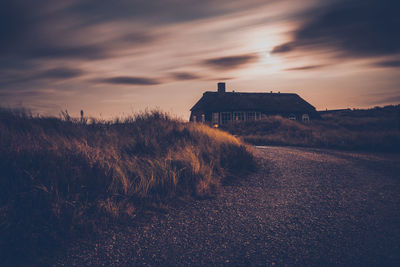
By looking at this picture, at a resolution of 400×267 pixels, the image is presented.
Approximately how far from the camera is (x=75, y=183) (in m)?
3.64

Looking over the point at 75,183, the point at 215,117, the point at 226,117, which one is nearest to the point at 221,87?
the point at 215,117

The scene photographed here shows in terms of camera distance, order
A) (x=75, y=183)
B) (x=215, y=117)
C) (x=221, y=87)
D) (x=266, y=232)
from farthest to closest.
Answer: (x=221, y=87)
(x=215, y=117)
(x=75, y=183)
(x=266, y=232)

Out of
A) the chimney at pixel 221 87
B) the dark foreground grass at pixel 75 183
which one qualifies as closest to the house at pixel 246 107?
the chimney at pixel 221 87

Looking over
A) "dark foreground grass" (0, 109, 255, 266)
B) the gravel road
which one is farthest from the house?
the gravel road

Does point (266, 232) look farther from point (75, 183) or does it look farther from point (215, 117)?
point (215, 117)

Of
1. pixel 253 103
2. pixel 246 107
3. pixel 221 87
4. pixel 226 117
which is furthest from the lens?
pixel 221 87

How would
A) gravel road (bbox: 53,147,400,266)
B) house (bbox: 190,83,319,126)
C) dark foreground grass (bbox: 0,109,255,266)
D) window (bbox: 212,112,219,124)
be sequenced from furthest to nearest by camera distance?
window (bbox: 212,112,219,124)
house (bbox: 190,83,319,126)
dark foreground grass (bbox: 0,109,255,266)
gravel road (bbox: 53,147,400,266)

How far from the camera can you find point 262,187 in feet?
16.7

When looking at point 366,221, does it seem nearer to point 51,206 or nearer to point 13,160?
point 51,206

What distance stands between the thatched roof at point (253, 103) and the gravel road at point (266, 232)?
1078 inches

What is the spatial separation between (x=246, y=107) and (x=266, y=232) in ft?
97.2

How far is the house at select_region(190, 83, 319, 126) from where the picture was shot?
32.1 meters

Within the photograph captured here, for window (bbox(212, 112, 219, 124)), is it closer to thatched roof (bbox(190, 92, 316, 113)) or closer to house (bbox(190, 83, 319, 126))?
house (bbox(190, 83, 319, 126))

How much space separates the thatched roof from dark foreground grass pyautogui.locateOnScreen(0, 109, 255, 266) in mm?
26285
